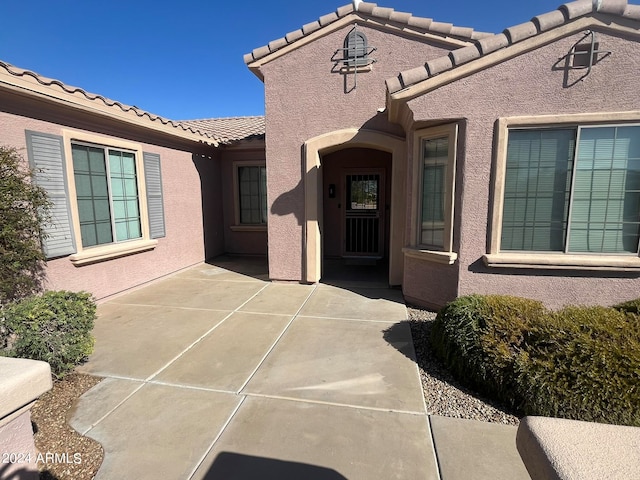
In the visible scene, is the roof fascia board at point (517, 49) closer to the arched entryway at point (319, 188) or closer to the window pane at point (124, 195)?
the arched entryway at point (319, 188)

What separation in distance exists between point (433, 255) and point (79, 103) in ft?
20.4

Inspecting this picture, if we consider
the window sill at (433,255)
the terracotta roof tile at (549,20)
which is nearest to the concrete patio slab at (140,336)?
the window sill at (433,255)

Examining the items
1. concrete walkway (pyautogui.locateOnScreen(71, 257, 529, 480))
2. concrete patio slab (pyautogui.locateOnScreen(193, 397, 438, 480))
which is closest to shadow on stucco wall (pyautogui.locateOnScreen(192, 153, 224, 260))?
concrete walkway (pyautogui.locateOnScreen(71, 257, 529, 480))

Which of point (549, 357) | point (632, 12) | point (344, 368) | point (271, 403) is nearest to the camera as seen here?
point (549, 357)

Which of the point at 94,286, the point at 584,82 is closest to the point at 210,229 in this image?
the point at 94,286

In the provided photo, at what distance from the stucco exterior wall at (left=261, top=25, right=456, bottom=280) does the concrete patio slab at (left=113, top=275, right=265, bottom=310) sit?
1359mm

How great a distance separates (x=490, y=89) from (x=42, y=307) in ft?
20.3

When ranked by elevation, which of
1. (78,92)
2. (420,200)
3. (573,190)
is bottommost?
(420,200)

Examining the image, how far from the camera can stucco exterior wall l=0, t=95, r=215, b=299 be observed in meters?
4.67

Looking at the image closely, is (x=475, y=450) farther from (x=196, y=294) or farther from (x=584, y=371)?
(x=196, y=294)

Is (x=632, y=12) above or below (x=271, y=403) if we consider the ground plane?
above

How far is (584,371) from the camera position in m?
2.74

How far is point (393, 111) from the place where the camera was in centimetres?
565

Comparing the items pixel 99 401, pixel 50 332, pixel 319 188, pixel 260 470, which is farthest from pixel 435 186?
pixel 50 332
